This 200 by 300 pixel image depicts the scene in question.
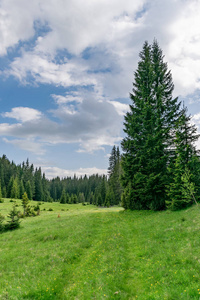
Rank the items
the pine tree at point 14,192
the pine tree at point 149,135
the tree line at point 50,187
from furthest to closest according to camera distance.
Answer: the pine tree at point 14,192 → the tree line at point 50,187 → the pine tree at point 149,135

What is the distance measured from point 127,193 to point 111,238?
15.0 m

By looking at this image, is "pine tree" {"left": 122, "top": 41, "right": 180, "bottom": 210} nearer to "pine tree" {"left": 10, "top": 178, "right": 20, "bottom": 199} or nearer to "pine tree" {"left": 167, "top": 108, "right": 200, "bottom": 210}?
"pine tree" {"left": 167, "top": 108, "right": 200, "bottom": 210}

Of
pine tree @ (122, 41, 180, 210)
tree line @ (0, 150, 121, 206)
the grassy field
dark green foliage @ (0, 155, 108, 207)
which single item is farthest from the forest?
dark green foliage @ (0, 155, 108, 207)

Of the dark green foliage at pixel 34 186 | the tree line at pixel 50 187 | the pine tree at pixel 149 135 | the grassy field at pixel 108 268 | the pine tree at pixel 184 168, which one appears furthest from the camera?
the dark green foliage at pixel 34 186

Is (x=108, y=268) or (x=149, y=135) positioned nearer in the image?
(x=108, y=268)

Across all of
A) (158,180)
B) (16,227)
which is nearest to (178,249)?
(158,180)

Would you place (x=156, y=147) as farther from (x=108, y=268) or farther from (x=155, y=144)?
(x=108, y=268)

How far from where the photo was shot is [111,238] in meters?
14.2

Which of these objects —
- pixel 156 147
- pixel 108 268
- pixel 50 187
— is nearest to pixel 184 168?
pixel 156 147

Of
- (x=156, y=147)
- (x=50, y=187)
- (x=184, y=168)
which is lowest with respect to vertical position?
(x=50, y=187)

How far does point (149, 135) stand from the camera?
27.3m

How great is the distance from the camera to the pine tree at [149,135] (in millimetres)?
26266

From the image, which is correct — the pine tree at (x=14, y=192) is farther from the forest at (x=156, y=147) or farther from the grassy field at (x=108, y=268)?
the grassy field at (x=108, y=268)

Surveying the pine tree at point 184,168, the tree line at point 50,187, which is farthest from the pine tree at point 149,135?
the tree line at point 50,187
